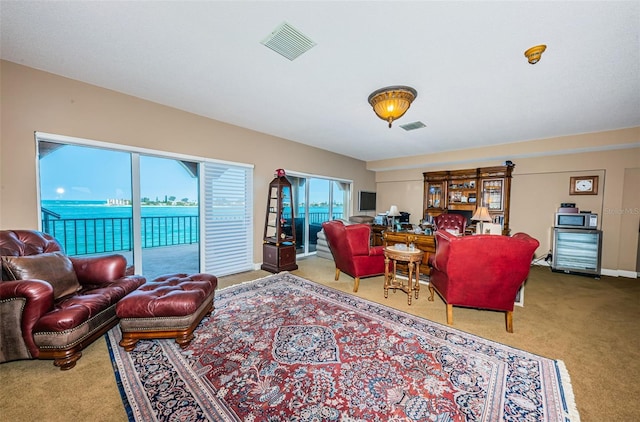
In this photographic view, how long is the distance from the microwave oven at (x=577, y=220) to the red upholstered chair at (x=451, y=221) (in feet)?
5.35

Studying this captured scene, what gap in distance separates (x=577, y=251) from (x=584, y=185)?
1.39 metres

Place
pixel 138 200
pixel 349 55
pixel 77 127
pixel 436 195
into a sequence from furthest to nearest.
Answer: pixel 436 195
pixel 138 200
pixel 77 127
pixel 349 55

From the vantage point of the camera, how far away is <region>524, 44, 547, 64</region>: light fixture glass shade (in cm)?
199

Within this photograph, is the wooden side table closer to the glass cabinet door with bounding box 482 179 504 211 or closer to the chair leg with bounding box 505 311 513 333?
the chair leg with bounding box 505 311 513 333

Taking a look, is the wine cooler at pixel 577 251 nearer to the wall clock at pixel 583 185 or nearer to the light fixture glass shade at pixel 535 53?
the wall clock at pixel 583 185

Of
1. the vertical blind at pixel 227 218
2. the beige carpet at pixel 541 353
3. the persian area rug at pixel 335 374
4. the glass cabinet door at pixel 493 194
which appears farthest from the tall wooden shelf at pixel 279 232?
the glass cabinet door at pixel 493 194

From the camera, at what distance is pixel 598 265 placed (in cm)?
431

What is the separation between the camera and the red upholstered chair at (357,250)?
11.5 ft

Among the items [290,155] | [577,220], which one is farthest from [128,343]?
[577,220]

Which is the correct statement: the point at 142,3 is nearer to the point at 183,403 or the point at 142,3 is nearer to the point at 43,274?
the point at 43,274

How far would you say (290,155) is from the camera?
5176 millimetres

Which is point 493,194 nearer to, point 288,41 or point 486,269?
point 486,269

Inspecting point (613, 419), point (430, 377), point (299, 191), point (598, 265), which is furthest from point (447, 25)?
point (598, 265)

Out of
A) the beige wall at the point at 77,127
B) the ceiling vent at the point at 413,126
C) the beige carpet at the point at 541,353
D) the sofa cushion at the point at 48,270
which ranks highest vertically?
the ceiling vent at the point at 413,126
